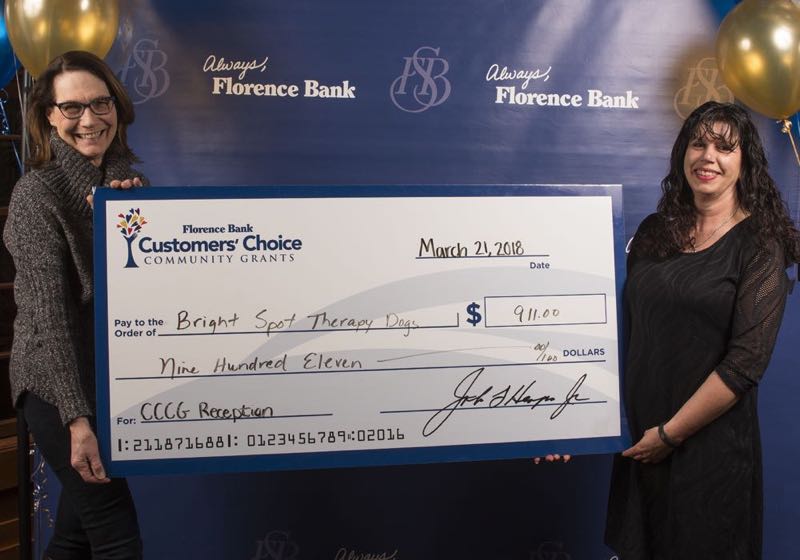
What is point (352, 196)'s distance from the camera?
1666 millimetres

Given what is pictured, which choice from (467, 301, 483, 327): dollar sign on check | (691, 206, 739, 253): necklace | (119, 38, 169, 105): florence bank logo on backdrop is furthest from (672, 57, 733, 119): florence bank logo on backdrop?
(119, 38, 169, 105): florence bank logo on backdrop

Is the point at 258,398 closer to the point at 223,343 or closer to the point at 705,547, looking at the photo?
the point at 223,343

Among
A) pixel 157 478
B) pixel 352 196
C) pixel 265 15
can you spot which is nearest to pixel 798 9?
pixel 352 196

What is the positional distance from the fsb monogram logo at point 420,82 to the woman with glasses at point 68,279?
917mm

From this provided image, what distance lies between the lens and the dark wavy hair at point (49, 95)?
1559 millimetres

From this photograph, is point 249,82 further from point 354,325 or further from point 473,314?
point 473,314

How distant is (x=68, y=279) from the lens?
1.57m

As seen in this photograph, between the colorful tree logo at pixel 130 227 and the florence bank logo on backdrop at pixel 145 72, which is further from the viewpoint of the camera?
the florence bank logo on backdrop at pixel 145 72

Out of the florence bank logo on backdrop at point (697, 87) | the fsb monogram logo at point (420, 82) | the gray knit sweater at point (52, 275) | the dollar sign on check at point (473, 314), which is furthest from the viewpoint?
the florence bank logo on backdrop at point (697, 87)

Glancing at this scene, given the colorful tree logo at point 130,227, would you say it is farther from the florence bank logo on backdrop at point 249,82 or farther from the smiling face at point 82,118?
the florence bank logo on backdrop at point 249,82

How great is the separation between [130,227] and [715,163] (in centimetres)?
142

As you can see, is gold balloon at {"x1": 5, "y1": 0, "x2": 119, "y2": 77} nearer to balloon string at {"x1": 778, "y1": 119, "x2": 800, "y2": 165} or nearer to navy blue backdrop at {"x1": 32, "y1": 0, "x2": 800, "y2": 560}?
navy blue backdrop at {"x1": 32, "y1": 0, "x2": 800, "y2": 560}
